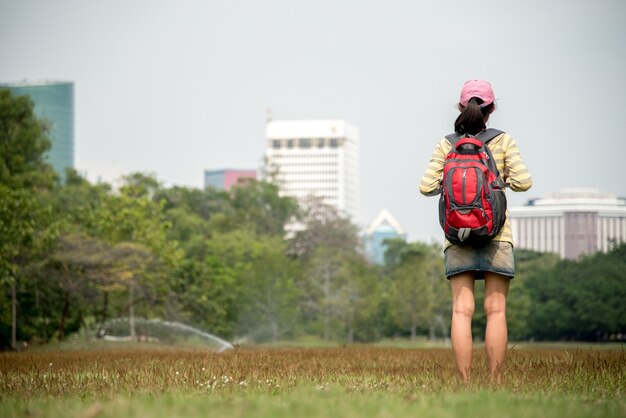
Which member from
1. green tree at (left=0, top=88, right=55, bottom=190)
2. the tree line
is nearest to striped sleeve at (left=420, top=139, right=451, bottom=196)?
the tree line

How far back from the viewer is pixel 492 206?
332 inches

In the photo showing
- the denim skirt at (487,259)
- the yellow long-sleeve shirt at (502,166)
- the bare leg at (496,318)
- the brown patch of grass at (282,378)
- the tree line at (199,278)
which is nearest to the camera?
the brown patch of grass at (282,378)

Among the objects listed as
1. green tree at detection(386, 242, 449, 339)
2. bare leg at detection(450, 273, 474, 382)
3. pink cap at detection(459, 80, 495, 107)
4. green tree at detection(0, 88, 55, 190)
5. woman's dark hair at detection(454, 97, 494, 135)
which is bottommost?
green tree at detection(386, 242, 449, 339)

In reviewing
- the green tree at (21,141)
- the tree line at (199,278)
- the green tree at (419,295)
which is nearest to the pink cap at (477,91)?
the tree line at (199,278)

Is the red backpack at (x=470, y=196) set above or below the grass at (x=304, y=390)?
above

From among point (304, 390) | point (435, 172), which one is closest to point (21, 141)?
point (435, 172)

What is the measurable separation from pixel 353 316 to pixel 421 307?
521 centimetres

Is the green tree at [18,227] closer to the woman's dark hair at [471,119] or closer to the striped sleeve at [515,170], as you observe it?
the woman's dark hair at [471,119]

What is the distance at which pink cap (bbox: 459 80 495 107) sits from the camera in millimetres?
8938

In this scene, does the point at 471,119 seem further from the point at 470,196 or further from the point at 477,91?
the point at 470,196

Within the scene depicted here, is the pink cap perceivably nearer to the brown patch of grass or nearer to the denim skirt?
the denim skirt

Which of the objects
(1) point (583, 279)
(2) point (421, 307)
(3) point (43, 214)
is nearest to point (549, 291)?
(1) point (583, 279)

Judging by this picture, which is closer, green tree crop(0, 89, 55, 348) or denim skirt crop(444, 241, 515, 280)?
denim skirt crop(444, 241, 515, 280)

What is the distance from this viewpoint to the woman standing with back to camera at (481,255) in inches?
341
